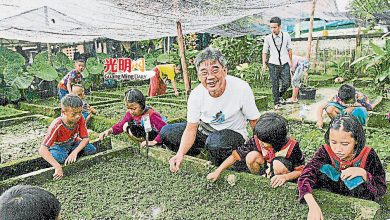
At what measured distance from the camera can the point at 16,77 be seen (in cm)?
801

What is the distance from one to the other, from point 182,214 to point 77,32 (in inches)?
207

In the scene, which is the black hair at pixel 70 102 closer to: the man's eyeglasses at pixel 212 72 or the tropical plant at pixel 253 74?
the man's eyeglasses at pixel 212 72

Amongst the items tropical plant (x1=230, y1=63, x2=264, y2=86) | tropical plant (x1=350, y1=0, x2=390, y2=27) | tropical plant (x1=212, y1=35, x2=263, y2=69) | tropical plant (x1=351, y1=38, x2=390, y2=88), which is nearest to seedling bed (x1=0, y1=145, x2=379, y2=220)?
tropical plant (x1=351, y1=38, x2=390, y2=88)

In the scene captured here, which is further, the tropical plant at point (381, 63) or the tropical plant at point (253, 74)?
the tropical plant at point (253, 74)

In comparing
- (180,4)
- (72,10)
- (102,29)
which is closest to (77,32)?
(102,29)

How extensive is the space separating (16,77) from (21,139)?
11.7 feet

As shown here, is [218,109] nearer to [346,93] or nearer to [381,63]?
[346,93]

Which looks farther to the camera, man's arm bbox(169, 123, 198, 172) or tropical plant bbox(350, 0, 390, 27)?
tropical plant bbox(350, 0, 390, 27)

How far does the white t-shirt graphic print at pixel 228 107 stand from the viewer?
2908 mm

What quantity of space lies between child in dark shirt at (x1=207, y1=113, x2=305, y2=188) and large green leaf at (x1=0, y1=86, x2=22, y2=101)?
6.52 meters

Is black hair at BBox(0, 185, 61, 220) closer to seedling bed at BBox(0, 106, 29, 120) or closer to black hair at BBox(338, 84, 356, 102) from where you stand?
black hair at BBox(338, 84, 356, 102)

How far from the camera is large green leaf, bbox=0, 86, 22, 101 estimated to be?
25.5 ft

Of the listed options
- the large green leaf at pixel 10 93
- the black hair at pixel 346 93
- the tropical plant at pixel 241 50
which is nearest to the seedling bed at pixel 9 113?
the large green leaf at pixel 10 93

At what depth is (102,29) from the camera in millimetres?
6273
